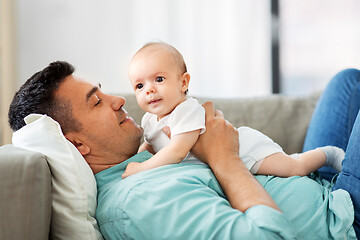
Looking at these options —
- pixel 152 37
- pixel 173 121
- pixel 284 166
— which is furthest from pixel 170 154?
pixel 152 37

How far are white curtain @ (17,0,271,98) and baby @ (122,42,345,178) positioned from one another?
1.92m

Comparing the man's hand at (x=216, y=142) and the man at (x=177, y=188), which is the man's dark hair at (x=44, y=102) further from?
the man's hand at (x=216, y=142)

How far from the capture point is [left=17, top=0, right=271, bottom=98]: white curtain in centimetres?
331

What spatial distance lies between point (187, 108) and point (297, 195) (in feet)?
1.39

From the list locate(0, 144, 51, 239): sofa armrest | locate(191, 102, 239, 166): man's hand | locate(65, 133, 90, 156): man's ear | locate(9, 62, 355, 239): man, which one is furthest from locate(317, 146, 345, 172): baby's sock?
locate(0, 144, 51, 239): sofa armrest

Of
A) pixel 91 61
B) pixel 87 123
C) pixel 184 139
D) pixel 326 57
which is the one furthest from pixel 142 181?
pixel 326 57

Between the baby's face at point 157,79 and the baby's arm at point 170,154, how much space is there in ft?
0.41

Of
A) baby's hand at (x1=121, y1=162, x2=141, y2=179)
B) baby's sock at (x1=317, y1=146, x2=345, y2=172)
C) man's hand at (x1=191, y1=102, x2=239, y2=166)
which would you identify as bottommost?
baby's sock at (x1=317, y1=146, x2=345, y2=172)

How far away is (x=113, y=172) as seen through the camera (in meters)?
1.34

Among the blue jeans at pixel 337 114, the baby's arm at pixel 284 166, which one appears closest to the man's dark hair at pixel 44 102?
the baby's arm at pixel 284 166

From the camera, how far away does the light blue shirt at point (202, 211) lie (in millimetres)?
1021

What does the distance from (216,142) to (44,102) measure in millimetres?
544

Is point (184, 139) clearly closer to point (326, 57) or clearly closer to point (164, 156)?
point (164, 156)

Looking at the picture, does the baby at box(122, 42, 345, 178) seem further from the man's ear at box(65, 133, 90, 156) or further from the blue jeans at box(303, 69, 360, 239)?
the blue jeans at box(303, 69, 360, 239)
